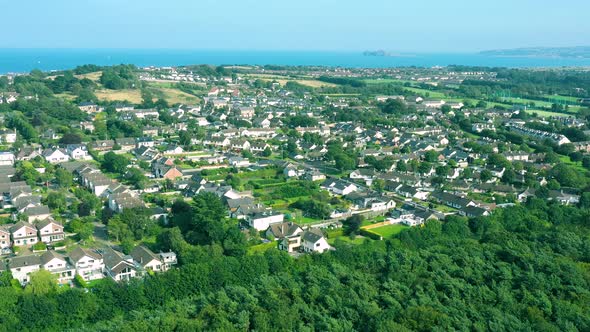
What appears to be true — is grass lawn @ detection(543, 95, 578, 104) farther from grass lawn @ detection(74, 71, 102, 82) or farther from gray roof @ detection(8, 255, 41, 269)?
gray roof @ detection(8, 255, 41, 269)

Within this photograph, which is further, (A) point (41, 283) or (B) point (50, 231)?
(B) point (50, 231)

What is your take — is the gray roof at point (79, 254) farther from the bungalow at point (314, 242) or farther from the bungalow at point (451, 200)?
the bungalow at point (451, 200)

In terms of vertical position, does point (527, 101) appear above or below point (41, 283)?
above

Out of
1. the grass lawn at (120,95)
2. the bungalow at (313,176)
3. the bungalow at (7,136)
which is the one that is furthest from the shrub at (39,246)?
the grass lawn at (120,95)

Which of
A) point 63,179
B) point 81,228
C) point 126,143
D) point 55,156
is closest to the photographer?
point 81,228

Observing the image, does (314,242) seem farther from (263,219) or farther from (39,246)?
(39,246)

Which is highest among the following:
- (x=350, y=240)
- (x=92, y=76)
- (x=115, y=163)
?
(x=92, y=76)

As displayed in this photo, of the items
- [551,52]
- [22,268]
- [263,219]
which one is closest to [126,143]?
[263,219]
